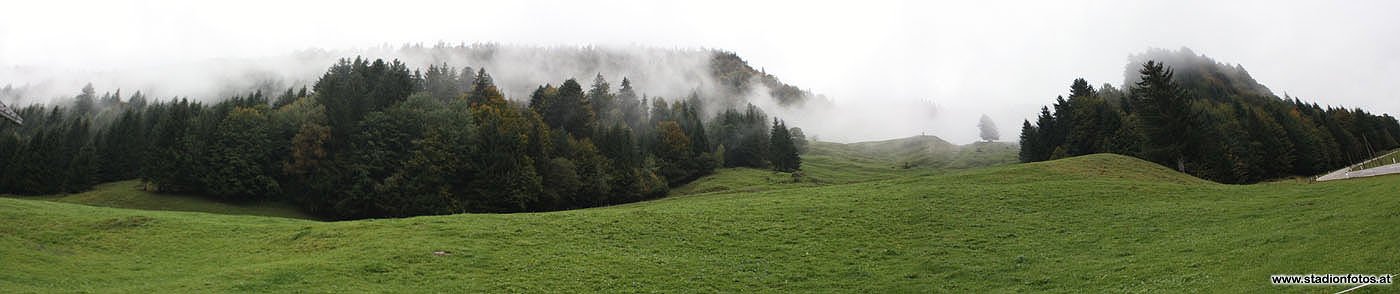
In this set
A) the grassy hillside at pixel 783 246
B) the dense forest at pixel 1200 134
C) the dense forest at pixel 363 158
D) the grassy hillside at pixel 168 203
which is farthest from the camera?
the dense forest at pixel 1200 134

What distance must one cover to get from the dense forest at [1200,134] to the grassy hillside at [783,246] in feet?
120

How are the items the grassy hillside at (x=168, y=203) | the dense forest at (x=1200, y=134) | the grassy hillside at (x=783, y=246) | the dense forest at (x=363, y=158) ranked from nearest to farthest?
the grassy hillside at (x=783, y=246), the grassy hillside at (x=168, y=203), the dense forest at (x=363, y=158), the dense forest at (x=1200, y=134)

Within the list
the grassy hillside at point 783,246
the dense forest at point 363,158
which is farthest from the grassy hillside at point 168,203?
the grassy hillside at point 783,246

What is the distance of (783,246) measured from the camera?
34.0 meters

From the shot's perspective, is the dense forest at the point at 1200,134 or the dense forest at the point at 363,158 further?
the dense forest at the point at 1200,134

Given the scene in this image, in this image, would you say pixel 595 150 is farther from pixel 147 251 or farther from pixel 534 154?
pixel 147 251

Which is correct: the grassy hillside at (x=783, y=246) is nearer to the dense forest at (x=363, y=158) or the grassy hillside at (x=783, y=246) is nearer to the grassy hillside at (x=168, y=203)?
the dense forest at (x=363, y=158)

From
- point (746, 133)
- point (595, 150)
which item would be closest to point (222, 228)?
point (595, 150)

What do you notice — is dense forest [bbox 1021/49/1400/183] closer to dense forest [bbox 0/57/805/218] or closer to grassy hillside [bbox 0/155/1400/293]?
grassy hillside [bbox 0/155/1400/293]

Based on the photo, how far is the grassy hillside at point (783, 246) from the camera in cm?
2348

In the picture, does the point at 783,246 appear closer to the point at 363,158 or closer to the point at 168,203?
the point at 363,158

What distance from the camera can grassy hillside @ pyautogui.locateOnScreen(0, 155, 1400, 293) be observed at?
23484mm

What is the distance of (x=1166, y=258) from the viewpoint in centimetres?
2459

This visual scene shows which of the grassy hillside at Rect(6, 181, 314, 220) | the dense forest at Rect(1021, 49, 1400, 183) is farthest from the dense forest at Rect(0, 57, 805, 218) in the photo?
the dense forest at Rect(1021, 49, 1400, 183)
